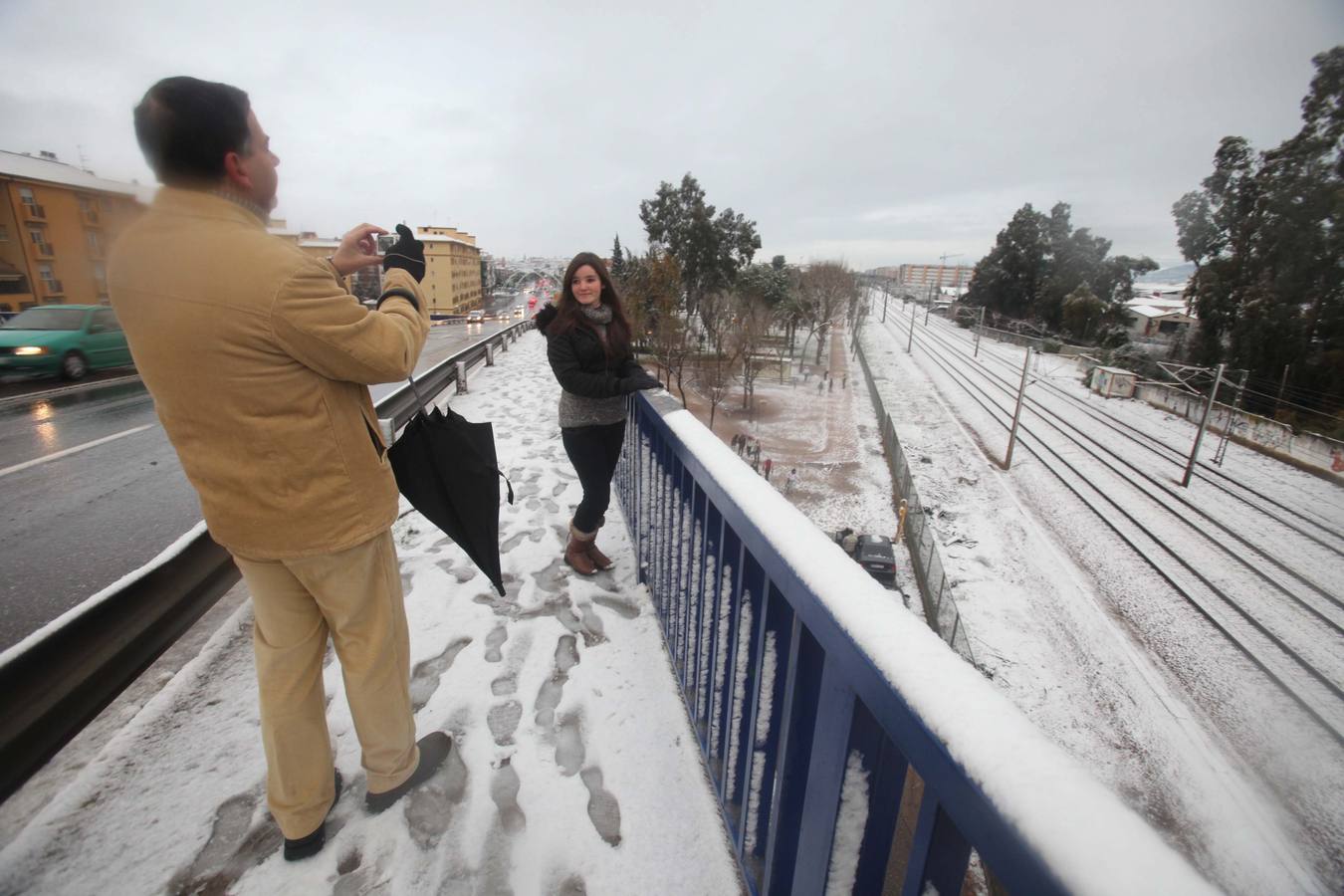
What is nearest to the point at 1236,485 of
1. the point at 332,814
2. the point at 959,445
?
the point at 959,445

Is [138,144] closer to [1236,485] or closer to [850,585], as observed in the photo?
[850,585]

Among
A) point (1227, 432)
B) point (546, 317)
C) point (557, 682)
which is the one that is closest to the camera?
point (557, 682)

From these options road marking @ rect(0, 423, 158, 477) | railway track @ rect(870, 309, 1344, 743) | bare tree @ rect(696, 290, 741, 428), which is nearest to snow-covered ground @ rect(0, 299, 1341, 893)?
road marking @ rect(0, 423, 158, 477)

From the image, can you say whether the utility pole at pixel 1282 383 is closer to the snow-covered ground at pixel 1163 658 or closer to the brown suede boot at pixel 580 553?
the snow-covered ground at pixel 1163 658

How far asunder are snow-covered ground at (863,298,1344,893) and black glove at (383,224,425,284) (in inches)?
444

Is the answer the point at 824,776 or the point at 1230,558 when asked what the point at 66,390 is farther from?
the point at 1230,558

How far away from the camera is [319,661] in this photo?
5.47 ft

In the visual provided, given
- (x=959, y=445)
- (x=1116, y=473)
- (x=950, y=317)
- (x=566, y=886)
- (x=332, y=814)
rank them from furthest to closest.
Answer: (x=950, y=317), (x=959, y=445), (x=1116, y=473), (x=332, y=814), (x=566, y=886)

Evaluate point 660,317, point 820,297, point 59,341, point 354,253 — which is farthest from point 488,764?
point 820,297

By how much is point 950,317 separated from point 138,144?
3833 inches

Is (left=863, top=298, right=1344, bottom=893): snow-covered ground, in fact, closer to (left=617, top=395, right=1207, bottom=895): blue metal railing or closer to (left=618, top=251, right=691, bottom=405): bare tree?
(left=617, top=395, right=1207, bottom=895): blue metal railing

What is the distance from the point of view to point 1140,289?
57844 millimetres

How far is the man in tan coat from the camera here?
4.07 ft

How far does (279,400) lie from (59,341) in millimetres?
13954
